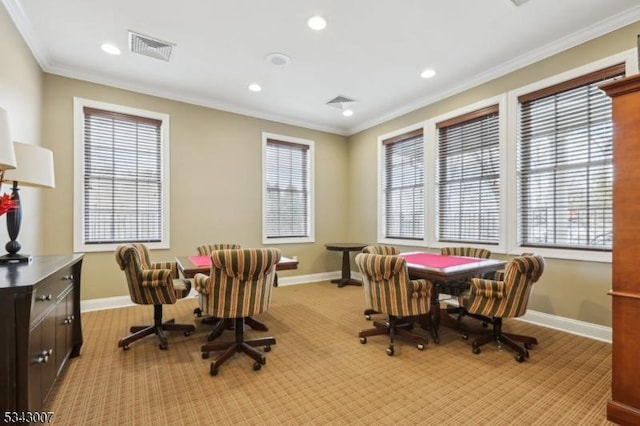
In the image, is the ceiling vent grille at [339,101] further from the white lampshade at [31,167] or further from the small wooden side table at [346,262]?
the white lampshade at [31,167]

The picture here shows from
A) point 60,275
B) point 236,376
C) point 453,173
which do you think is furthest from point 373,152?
point 60,275

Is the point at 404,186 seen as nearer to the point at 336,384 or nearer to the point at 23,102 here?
the point at 336,384

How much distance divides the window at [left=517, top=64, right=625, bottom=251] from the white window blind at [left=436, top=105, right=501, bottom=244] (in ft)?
1.15

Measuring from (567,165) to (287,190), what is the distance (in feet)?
13.6

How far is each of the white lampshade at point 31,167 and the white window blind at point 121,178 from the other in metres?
2.01

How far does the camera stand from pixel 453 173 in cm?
459

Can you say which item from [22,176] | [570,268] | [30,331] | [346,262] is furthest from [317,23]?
[346,262]

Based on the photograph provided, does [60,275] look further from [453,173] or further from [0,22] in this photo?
[453,173]

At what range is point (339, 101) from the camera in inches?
198

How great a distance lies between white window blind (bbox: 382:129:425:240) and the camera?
511cm

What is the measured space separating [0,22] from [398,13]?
11.3ft

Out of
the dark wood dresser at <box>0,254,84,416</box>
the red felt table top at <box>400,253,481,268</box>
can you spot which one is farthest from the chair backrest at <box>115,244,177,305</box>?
the red felt table top at <box>400,253,481,268</box>

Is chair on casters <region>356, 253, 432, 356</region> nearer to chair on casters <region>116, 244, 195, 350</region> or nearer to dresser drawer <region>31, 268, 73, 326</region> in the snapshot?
chair on casters <region>116, 244, 195, 350</region>

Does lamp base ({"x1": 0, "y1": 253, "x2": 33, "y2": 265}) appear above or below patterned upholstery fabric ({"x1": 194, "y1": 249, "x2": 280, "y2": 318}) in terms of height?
above
